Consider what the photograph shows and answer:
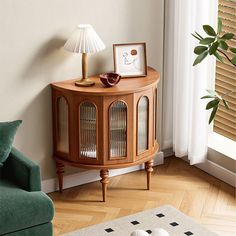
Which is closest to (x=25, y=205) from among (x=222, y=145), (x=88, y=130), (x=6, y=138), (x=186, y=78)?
(x=6, y=138)

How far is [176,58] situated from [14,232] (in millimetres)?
1942

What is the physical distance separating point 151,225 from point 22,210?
0.97 metres

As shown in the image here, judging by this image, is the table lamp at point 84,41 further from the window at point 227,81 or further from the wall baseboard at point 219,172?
the wall baseboard at point 219,172

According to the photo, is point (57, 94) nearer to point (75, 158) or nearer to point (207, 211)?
point (75, 158)

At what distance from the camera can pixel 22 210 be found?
3.33 metres

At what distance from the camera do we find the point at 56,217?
407 centimetres

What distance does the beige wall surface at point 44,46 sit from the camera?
13.1 ft

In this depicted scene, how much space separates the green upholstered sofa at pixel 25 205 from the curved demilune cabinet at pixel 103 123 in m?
0.64

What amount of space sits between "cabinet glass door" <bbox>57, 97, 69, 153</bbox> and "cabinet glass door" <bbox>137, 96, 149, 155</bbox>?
1.66ft

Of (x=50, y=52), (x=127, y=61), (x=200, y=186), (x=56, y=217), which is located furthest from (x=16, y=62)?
(x=200, y=186)

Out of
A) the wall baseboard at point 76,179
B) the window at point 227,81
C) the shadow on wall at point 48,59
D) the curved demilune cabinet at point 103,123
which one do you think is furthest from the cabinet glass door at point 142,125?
the window at point 227,81

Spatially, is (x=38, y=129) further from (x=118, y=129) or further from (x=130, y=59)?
(x=130, y=59)

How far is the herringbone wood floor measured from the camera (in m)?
4.04

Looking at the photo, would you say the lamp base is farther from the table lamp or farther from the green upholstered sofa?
the green upholstered sofa
